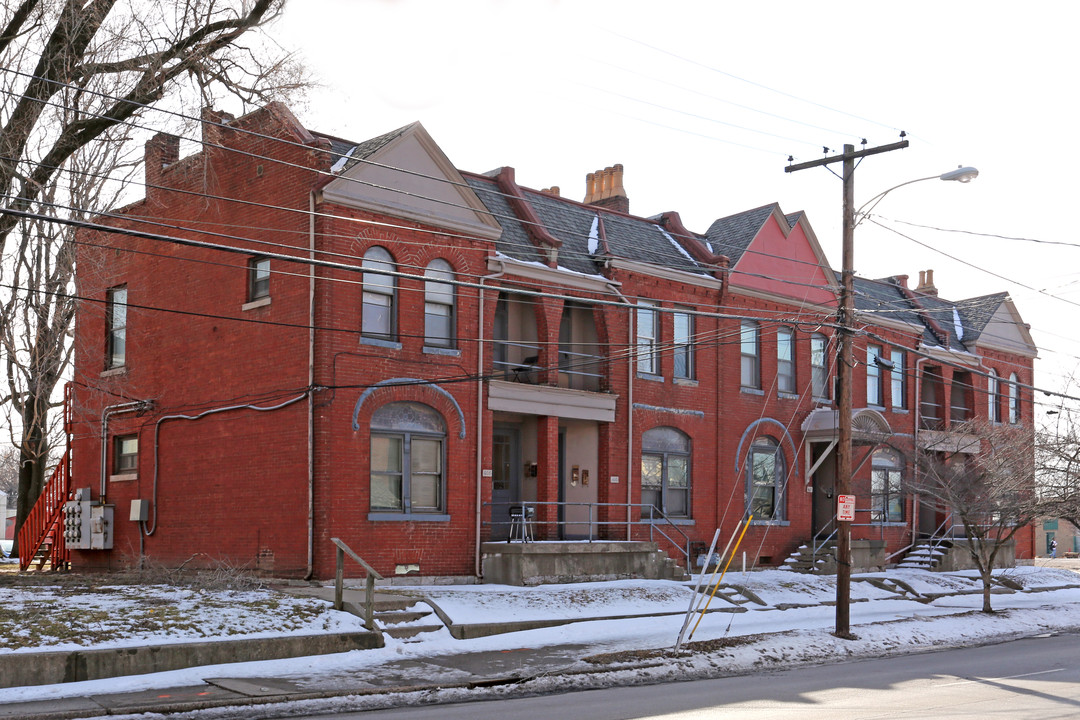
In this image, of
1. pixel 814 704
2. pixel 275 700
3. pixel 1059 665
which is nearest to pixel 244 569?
pixel 275 700

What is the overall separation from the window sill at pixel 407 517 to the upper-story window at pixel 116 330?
9.00 metres

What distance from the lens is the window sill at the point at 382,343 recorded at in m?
21.5

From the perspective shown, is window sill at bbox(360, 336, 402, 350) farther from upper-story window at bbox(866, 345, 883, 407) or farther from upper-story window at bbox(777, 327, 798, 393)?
upper-story window at bbox(866, 345, 883, 407)

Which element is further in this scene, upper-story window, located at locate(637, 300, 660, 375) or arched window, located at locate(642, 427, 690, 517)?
arched window, located at locate(642, 427, 690, 517)

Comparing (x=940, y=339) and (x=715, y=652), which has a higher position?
(x=940, y=339)

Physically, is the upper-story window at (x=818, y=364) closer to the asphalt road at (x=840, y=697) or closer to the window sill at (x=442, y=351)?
the window sill at (x=442, y=351)

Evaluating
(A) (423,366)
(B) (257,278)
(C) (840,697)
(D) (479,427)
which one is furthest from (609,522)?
(C) (840,697)

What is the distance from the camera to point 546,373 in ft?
81.6

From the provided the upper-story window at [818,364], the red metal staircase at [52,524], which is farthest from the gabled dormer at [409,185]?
the upper-story window at [818,364]

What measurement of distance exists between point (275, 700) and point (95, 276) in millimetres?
13498

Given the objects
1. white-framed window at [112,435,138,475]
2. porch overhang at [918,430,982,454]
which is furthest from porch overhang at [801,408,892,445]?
white-framed window at [112,435,138,475]

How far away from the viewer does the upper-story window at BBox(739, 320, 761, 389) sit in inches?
1164

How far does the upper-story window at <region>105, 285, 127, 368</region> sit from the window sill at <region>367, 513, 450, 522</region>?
900cm

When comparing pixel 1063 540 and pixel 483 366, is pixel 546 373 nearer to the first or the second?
pixel 483 366
